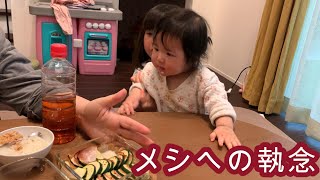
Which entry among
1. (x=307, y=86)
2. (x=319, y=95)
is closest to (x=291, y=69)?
(x=307, y=86)

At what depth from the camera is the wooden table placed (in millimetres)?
667

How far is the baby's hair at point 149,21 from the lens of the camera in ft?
3.32

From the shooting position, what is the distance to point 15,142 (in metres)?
0.63

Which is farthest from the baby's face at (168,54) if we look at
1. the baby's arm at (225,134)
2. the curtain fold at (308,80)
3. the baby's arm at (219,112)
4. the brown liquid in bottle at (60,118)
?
the curtain fold at (308,80)

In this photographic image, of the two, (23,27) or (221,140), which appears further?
(23,27)

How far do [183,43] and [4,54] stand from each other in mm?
495

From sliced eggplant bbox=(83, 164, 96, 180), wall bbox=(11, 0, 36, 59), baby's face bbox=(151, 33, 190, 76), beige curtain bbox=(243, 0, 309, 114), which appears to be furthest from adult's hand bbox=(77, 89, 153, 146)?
wall bbox=(11, 0, 36, 59)

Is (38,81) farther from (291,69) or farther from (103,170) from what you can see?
(291,69)

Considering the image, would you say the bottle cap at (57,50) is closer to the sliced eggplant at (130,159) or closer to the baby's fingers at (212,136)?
the sliced eggplant at (130,159)

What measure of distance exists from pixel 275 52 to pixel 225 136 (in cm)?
183

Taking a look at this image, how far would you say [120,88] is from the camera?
2.87 m

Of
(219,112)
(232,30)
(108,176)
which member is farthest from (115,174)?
(232,30)

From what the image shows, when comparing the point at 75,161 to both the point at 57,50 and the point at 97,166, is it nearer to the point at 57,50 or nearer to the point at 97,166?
the point at 97,166

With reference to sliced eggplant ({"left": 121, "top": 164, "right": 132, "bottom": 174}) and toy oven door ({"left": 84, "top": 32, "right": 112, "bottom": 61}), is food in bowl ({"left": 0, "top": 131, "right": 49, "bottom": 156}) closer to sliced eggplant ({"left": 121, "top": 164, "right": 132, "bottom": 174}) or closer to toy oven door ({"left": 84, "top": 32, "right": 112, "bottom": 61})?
sliced eggplant ({"left": 121, "top": 164, "right": 132, "bottom": 174})
